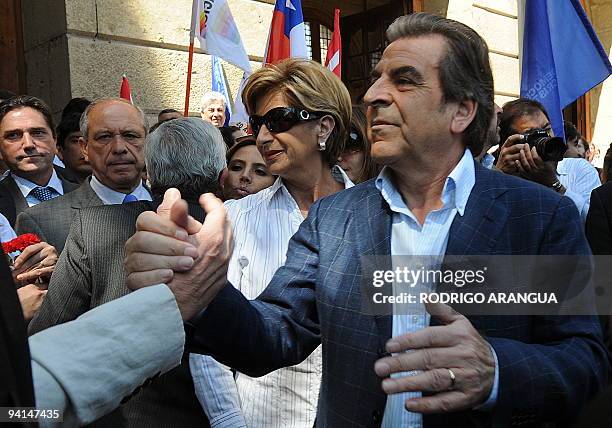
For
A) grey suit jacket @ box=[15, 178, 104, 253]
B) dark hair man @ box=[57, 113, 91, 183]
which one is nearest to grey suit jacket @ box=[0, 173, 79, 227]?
grey suit jacket @ box=[15, 178, 104, 253]

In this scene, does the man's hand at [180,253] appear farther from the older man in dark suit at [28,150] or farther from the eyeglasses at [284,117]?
the older man in dark suit at [28,150]

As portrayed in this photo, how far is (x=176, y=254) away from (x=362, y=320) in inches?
21.1

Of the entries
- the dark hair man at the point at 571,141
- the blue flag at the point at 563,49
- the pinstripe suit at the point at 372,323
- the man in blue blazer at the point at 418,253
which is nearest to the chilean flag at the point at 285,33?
the blue flag at the point at 563,49

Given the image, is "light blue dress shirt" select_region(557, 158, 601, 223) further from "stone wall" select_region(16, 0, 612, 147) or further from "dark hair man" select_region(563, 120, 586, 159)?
"stone wall" select_region(16, 0, 612, 147)

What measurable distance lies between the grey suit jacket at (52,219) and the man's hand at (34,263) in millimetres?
563

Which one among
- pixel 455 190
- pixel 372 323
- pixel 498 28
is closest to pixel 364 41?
pixel 498 28

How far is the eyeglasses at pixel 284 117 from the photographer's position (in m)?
2.68

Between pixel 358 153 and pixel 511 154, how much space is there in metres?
0.70

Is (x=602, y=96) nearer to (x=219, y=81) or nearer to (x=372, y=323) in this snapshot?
(x=219, y=81)

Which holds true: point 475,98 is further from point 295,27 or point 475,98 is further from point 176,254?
point 295,27

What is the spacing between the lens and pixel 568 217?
1.68m

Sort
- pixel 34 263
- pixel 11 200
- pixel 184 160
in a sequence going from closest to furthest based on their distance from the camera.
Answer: pixel 34 263 < pixel 184 160 < pixel 11 200

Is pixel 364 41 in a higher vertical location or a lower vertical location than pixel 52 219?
higher

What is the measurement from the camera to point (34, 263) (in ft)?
7.98
